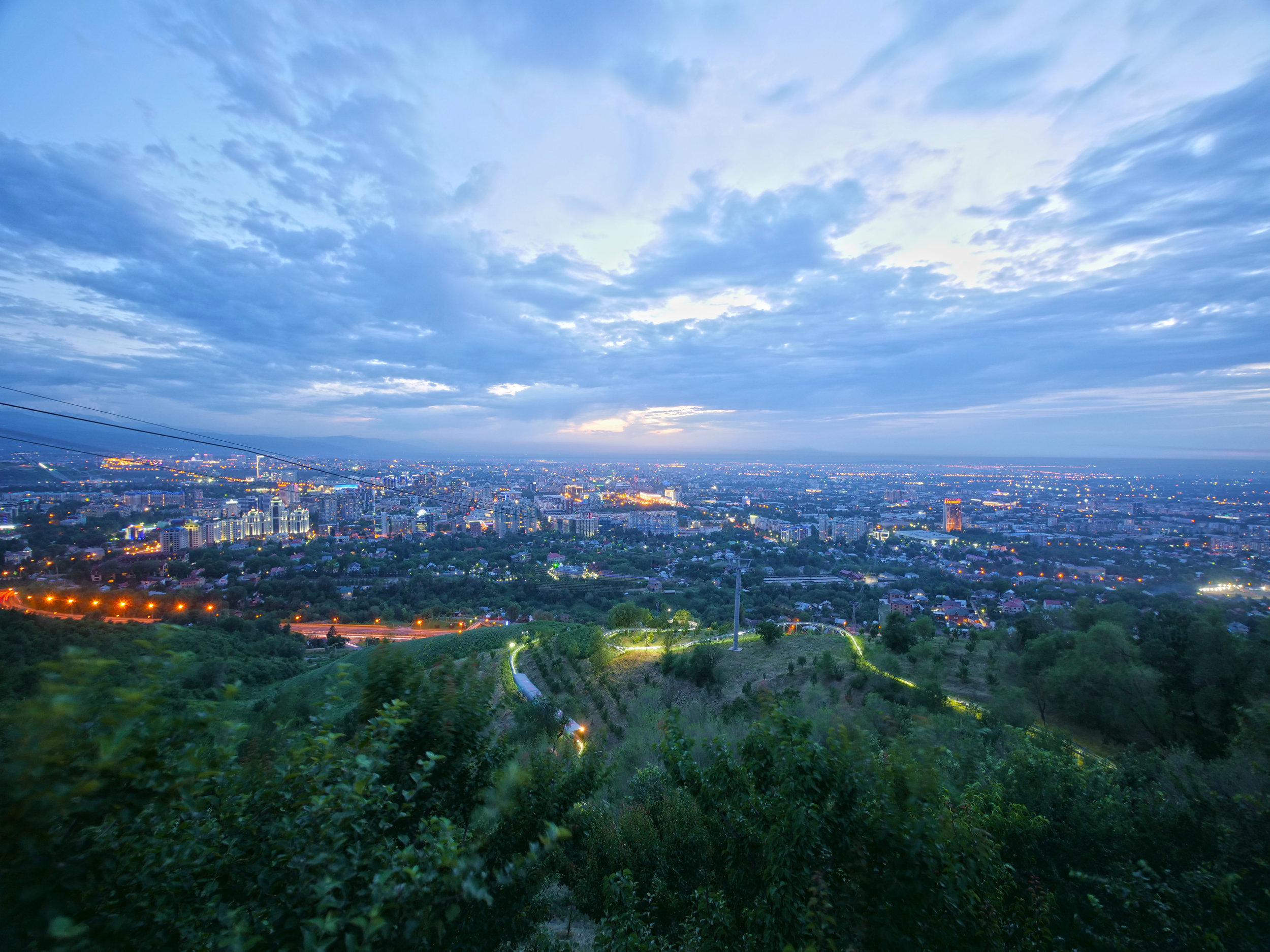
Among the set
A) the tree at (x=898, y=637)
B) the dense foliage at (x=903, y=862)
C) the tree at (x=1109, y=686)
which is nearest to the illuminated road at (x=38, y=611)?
the dense foliage at (x=903, y=862)

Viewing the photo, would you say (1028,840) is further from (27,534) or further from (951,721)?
(27,534)

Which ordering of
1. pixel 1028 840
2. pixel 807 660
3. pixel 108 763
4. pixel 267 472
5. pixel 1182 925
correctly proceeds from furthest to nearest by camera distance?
pixel 267 472, pixel 807 660, pixel 1028 840, pixel 1182 925, pixel 108 763

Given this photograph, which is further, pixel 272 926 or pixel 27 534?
pixel 27 534

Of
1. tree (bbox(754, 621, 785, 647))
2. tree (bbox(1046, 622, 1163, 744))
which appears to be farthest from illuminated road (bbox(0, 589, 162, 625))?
tree (bbox(1046, 622, 1163, 744))

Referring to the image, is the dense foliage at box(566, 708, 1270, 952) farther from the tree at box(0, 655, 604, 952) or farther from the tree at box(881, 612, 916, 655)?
the tree at box(881, 612, 916, 655)

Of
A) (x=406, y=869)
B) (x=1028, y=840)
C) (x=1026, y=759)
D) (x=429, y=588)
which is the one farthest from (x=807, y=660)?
(x=429, y=588)

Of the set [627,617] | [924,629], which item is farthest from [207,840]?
[627,617]

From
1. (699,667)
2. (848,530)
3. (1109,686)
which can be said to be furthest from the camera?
(848,530)

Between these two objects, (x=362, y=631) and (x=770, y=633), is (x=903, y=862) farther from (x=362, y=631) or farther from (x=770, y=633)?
(x=362, y=631)

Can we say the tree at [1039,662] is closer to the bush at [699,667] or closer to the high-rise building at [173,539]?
the bush at [699,667]
